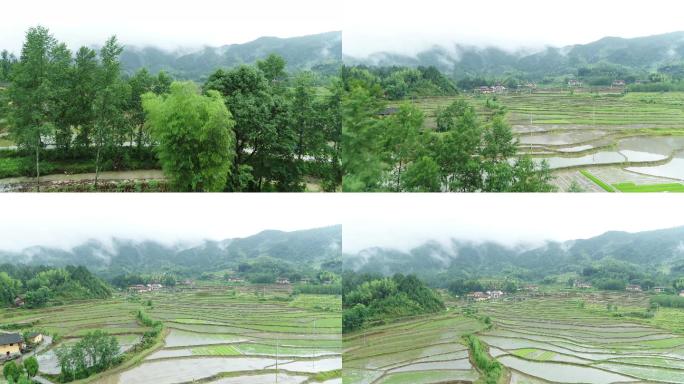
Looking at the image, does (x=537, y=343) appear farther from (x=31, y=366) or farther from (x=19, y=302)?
(x=19, y=302)

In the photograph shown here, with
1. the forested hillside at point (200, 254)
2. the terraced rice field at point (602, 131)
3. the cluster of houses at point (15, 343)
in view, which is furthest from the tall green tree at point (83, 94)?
the terraced rice field at point (602, 131)

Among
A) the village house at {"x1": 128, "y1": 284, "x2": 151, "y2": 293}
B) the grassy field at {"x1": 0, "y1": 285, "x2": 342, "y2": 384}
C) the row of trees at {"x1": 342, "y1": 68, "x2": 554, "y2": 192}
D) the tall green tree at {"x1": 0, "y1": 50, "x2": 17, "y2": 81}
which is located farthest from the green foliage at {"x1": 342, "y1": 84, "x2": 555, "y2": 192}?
the tall green tree at {"x1": 0, "y1": 50, "x2": 17, "y2": 81}

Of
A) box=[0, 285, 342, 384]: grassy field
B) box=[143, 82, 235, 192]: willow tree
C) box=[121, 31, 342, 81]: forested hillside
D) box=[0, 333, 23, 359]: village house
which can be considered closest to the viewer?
box=[143, 82, 235, 192]: willow tree

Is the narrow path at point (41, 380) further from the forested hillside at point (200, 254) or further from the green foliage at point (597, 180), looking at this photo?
the green foliage at point (597, 180)

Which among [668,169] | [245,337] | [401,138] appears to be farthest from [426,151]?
[245,337]

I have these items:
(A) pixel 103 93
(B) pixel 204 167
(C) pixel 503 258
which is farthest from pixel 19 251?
(C) pixel 503 258

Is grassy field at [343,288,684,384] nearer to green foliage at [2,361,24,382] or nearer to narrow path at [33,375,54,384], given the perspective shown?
narrow path at [33,375,54,384]
